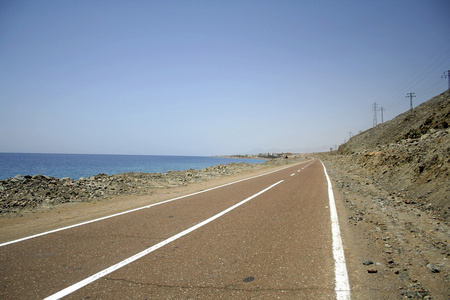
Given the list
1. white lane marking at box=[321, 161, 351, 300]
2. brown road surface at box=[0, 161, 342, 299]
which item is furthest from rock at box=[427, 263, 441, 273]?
brown road surface at box=[0, 161, 342, 299]

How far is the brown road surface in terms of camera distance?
120 inches

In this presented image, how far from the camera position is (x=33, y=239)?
5.12m

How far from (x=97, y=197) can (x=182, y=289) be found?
911 cm

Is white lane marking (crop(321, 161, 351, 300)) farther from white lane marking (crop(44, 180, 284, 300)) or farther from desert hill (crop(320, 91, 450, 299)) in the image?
white lane marking (crop(44, 180, 284, 300))

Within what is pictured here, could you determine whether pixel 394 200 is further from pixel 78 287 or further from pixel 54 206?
pixel 54 206

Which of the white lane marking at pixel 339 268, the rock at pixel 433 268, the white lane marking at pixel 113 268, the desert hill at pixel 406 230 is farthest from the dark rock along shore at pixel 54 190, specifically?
the rock at pixel 433 268

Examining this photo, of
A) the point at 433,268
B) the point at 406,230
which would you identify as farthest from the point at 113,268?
the point at 406,230

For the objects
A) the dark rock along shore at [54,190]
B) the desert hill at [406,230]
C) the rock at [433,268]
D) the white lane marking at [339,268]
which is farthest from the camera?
the dark rock along shore at [54,190]

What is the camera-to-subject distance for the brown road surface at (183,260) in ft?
10.0

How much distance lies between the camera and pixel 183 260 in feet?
12.8

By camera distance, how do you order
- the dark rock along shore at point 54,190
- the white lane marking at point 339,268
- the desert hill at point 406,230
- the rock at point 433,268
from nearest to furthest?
the white lane marking at point 339,268
the desert hill at point 406,230
the rock at point 433,268
the dark rock along shore at point 54,190

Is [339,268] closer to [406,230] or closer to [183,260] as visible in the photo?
[183,260]

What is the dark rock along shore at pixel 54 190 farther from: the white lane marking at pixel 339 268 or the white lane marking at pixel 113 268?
the white lane marking at pixel 339 268

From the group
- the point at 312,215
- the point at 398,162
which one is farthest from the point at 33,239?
the point at 398,162
